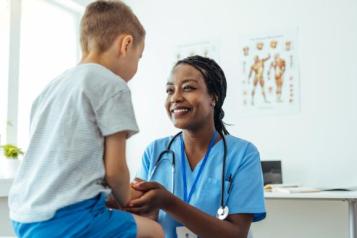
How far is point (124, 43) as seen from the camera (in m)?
0.97

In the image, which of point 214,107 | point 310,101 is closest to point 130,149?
point 310,101

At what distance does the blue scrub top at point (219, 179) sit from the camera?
121 centimetres

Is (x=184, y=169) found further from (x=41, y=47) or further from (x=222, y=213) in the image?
(x=41, y=47)

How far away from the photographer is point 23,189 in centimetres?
87

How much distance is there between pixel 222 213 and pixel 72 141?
519 millimetres

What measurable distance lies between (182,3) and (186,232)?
2692 millimetres

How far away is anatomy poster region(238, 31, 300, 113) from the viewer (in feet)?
10.1

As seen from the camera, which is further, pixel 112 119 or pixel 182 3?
pixel 182 3

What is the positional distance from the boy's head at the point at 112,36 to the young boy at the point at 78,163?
0.06 meters

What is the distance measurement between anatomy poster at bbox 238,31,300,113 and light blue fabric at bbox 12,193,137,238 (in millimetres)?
2403

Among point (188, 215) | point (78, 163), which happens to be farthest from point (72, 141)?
point (188, 215)

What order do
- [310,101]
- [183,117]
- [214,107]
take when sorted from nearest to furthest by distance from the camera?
1. [183,117]
2. [214,107]
3. [310,101]

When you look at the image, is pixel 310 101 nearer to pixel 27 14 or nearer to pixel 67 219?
pixel 27 14

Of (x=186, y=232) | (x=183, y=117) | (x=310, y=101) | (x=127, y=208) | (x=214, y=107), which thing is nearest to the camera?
(x=127, y=208)
